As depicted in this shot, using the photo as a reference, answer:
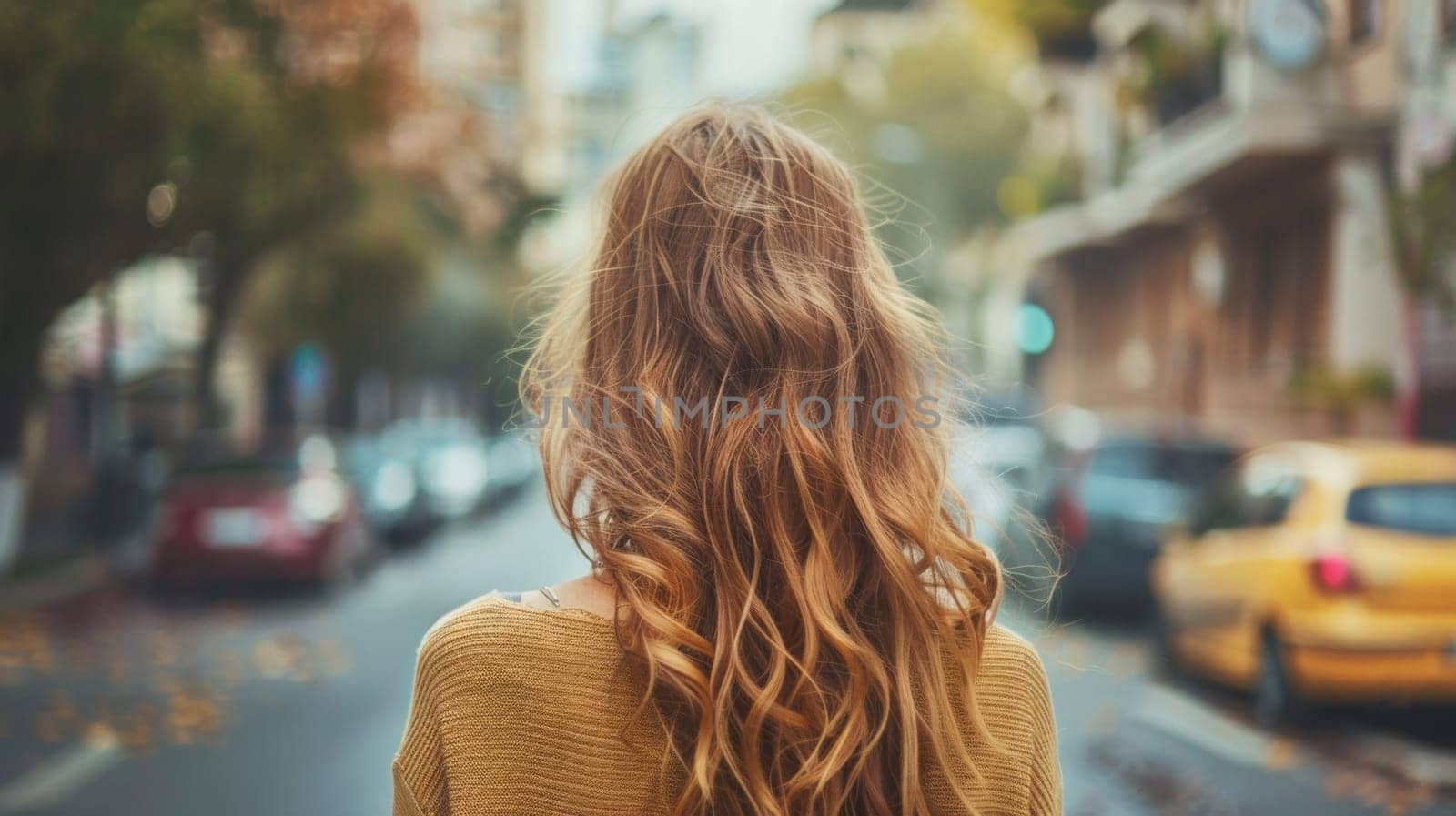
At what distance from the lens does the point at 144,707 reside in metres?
8.68

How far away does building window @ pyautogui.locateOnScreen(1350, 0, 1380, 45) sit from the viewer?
16672 millimetres

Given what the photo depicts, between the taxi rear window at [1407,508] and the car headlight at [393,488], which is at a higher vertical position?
the taxi rear window at [1407,508]

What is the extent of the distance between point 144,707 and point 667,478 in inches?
313

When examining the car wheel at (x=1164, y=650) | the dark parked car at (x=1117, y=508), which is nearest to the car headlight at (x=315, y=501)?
the dark parked car at (x=1117, y=508)

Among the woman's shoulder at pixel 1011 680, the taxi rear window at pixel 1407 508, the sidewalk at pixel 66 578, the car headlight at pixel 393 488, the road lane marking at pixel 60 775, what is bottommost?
the car headlight at pixel 393 488

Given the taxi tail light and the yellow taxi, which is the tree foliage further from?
the taxi tail light

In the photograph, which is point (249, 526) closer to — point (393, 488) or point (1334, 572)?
point (393, 488)

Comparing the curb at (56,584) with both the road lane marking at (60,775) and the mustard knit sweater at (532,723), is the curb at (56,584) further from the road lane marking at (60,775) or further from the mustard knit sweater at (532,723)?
the mustard knit sweater at (532,723)

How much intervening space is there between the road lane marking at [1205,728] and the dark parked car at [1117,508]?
3031mm

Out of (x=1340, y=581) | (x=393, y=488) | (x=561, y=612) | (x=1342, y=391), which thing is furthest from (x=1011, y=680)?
(x=393, y=488)

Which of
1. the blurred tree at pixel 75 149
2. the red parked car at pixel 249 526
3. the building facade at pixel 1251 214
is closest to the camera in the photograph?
the blurred tree at pixel 75 149

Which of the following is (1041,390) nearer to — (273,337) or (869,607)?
(273,337)

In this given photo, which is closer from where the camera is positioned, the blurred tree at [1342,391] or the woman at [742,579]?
the woman at [742,579]

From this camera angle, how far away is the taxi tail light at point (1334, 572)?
24.3 feet
